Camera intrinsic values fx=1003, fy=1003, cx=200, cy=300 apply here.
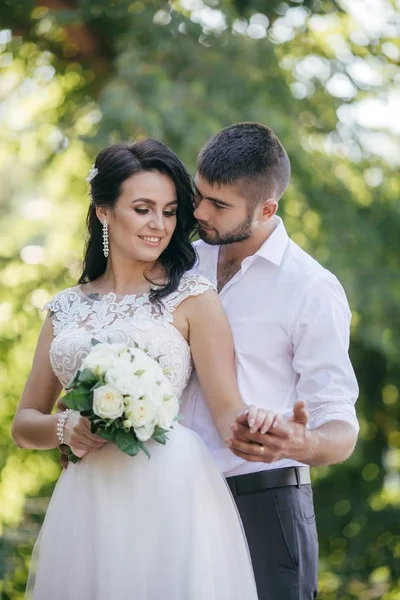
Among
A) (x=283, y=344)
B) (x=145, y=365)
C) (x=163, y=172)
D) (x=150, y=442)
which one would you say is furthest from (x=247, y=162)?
(x=150, y=442)

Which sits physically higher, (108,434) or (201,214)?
(201,214)

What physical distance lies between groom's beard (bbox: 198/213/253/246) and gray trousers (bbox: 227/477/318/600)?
2.68 ft

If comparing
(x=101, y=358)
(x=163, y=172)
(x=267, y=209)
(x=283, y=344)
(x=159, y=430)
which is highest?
(x=163, y=172)

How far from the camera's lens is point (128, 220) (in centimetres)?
344

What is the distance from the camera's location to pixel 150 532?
3.13m

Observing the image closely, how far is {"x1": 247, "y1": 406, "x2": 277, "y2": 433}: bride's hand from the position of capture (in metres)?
2.82

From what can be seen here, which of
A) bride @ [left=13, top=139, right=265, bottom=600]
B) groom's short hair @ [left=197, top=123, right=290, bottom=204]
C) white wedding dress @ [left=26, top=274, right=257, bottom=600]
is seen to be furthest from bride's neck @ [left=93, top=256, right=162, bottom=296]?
groom's short hair @ [left=197, top=123, right=290, bottom=204]

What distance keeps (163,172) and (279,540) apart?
4.29ft

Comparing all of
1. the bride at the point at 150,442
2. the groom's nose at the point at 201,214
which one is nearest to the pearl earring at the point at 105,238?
the bride at the point at 150,442

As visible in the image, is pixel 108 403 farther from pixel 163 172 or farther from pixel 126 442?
pixel 163 172

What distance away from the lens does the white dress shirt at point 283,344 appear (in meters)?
3.27

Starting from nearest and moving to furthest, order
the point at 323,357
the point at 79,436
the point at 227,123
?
1. the point at 79,436
2. the point at 323,357
3. the point at 227,123

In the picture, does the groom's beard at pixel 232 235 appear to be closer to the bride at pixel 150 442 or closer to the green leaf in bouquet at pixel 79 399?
the bride at pixel 150 442

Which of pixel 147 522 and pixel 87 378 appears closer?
pixel 87 378
